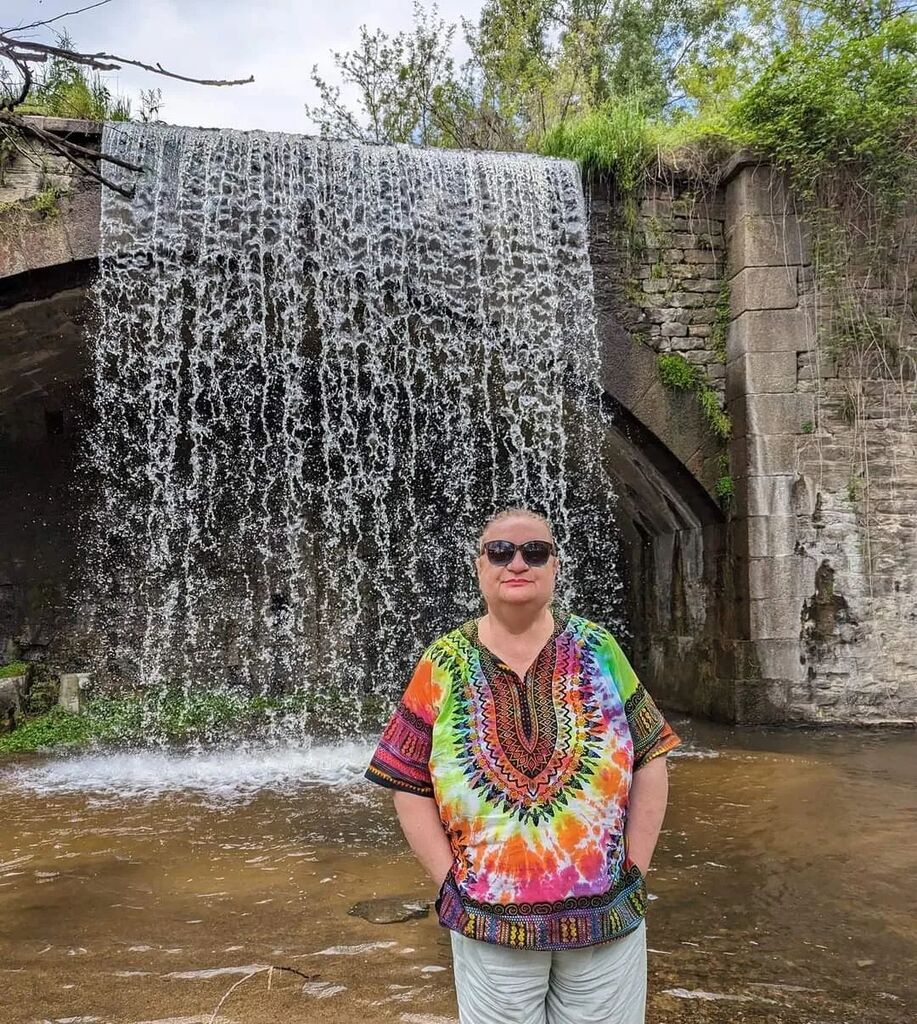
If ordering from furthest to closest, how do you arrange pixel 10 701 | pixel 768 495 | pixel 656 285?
pixel 10 701, pixel 656 285, pixel 768 495

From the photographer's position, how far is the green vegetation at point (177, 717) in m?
7.12

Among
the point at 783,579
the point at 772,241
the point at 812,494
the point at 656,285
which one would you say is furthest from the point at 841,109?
the point at 783,579

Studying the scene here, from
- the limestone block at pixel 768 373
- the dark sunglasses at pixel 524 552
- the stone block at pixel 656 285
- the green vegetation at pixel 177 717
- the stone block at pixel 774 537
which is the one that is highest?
the stone block at pixel 656 285

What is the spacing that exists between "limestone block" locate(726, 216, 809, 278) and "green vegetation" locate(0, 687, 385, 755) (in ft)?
15.5

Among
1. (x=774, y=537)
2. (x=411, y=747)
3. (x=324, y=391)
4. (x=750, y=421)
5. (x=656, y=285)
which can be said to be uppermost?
(x=656, y=285)

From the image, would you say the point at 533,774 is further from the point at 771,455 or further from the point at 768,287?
the point at 768,287

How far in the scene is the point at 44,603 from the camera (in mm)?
8523

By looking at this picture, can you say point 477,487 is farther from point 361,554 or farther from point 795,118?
point 795,118

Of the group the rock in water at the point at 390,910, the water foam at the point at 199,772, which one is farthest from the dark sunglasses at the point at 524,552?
the water foam at the point at 199,772

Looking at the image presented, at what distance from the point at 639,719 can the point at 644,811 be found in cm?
14

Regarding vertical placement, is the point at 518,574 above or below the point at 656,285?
below

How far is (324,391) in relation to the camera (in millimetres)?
6988

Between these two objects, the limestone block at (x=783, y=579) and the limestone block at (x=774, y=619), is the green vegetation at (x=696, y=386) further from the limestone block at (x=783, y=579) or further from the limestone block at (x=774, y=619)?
the limestone block at (x=774, y=619)

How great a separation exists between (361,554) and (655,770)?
25.9 ft
